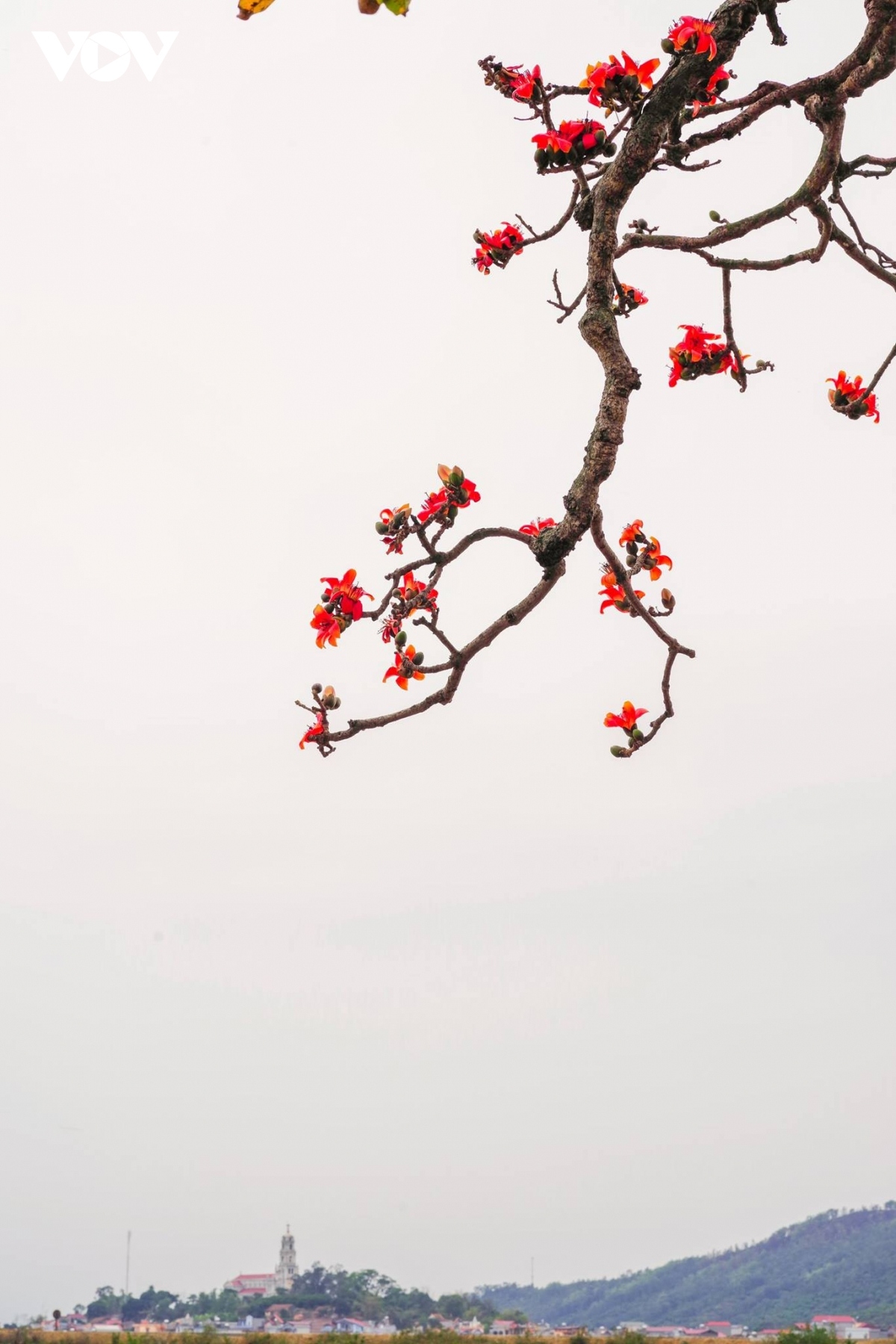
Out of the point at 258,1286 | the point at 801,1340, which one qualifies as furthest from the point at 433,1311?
the point at 801,1340

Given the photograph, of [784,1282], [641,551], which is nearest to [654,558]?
[641,551]

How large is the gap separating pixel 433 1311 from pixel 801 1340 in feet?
131

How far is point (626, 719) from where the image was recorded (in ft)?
10.1

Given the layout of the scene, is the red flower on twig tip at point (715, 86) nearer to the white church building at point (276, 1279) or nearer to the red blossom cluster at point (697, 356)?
the red blossom cluster at point (697, 356)

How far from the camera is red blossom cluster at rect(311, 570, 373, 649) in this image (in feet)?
9.64

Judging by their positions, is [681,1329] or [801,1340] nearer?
[801,1340]

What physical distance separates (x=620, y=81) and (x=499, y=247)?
97 cm

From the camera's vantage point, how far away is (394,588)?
278 centimetres

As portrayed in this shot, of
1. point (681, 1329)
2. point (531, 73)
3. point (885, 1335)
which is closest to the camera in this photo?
point (531, 73)

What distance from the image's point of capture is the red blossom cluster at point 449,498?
2898 mm

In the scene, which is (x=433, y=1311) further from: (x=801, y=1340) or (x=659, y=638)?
(x=659, y=638)

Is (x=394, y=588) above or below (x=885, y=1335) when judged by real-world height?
above

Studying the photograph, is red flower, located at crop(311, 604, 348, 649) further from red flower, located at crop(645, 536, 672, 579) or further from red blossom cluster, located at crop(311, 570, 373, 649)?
red flower, located at crop(645, 536, 672, 579)

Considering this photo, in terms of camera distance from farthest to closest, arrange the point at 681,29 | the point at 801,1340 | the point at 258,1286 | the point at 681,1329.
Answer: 1. the point at 258,1286
2. the point at 681,1329
3. the point at 801,1340
4. the point at 681,29
